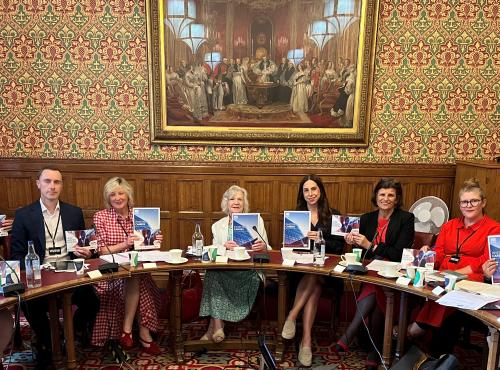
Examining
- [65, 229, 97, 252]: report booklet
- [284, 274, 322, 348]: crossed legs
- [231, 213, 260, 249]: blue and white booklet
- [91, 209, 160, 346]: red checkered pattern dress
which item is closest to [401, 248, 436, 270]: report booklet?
[284, 274, 322, 348]: crossed legs

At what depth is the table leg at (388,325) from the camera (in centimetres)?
267

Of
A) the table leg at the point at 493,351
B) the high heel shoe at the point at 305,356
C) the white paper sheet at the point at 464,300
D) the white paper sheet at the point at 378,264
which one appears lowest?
the high heel shoe at the point at 305,356

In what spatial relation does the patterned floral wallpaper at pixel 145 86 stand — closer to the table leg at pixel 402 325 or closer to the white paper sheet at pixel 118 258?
the white paper sheet at pixel 118 258

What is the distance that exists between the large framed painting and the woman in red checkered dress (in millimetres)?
1549

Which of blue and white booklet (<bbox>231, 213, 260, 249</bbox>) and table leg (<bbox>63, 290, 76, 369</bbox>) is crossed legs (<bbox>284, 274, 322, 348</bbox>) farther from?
table leg (<bbox>63, 290, 76, 369</bbox>)

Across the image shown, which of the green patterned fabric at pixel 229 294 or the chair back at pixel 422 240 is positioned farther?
the chair back at pixel 422 240

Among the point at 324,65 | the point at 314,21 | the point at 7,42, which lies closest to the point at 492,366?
the point at 324,65

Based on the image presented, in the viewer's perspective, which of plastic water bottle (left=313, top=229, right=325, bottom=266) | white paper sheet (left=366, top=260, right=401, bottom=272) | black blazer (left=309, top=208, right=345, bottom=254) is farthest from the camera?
black blazer (left=309, top=208, right=345, bottom=254)

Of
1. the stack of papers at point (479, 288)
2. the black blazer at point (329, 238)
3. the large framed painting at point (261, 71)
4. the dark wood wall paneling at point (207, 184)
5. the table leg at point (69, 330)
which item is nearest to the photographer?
the stack of papers at point (479, 288)

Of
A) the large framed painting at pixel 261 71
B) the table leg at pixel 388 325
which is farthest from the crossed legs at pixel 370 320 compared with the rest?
the large framed painting at pixel 261 71

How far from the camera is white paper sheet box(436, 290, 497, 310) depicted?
7.17 feet

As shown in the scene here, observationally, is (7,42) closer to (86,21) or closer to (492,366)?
(86,21)

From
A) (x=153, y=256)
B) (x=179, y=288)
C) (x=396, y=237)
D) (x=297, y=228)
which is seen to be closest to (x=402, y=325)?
(x=396, y=237)

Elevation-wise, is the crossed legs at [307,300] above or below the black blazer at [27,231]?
below
